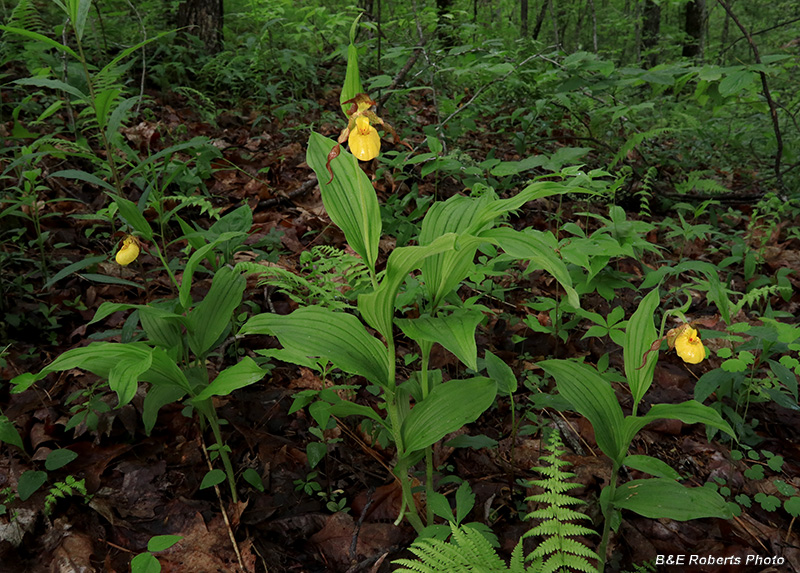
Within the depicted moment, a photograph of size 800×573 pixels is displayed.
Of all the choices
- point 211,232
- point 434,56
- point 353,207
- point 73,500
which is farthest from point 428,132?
point 73,500

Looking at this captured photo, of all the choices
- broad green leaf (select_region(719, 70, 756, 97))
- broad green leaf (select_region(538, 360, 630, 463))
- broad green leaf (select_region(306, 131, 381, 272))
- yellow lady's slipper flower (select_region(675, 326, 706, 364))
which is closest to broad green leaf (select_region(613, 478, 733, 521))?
broad green leaf (select_region(538, 360, 630, 463))

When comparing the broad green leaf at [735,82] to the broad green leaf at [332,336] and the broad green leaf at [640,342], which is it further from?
the broad green leaf at [332,336]

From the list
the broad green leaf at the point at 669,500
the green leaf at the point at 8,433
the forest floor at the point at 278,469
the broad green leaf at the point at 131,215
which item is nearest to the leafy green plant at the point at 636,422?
the broad green leaf at the point at 669,500

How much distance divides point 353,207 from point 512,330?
1.43m

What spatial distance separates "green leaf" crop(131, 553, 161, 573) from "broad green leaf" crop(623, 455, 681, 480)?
147cm

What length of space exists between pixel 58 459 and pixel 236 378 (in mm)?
728

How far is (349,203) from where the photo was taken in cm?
150

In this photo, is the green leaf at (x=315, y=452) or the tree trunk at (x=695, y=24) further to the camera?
the tree trunk at (x=695, y=24)

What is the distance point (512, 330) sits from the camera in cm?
259

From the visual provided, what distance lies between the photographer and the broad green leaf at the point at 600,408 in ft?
4.96

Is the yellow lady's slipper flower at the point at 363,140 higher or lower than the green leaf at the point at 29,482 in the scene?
higher

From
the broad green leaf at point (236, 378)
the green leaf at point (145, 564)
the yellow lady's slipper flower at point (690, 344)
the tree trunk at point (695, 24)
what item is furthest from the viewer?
the tree trunk at point (695, 24)

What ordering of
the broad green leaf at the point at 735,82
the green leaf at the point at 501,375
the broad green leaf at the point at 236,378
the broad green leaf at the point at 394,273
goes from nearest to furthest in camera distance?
1. the broad green leaf at the point at 394,273
2. the broad green leaf at the point at 236,378
3. the green leaf at the point at 501,375
4. the broad green leaf at the point at 735,82

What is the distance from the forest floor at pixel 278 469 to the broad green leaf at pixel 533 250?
0.89 m
